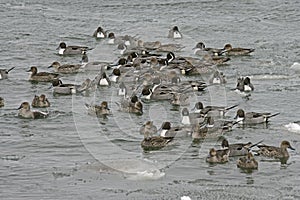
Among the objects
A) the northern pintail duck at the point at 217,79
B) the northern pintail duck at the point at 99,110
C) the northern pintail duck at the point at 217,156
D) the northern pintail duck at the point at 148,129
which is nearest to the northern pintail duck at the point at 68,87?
the northern pintail duck at the point at 99,110

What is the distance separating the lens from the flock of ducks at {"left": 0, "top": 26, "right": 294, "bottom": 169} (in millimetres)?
14680

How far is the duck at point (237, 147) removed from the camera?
1405 cm

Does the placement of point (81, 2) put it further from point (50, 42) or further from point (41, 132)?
point (41, 132)

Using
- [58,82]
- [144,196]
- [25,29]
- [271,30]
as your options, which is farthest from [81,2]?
[144,196]

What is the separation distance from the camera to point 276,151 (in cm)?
1389

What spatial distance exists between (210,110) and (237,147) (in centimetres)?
250

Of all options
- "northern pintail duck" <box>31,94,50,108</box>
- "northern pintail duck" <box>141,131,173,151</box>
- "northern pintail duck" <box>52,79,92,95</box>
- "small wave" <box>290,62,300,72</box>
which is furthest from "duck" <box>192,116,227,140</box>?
"small wave" <box>290,62,300,72</box>

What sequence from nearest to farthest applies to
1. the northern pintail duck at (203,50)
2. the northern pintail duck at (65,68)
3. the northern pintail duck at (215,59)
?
the northern pintail duck at (65,68), the northern pintail duck at (215,59), the northern pintail duck at (203,50)

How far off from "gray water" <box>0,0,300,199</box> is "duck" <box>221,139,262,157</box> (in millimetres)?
198

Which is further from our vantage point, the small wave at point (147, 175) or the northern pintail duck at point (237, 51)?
the northern pintail duck at point (237, 51)

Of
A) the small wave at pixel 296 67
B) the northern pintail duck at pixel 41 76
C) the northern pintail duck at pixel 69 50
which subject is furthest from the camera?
the northern pintail duck at pixel 69 50

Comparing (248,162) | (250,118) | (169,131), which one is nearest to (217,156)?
(248,162)

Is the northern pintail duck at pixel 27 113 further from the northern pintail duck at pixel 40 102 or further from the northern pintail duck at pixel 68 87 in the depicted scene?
the northern pintail duck at pixel 68 87

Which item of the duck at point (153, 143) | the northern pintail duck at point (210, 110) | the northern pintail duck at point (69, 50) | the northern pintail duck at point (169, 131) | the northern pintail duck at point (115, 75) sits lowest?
the duck at point (153, 143)
